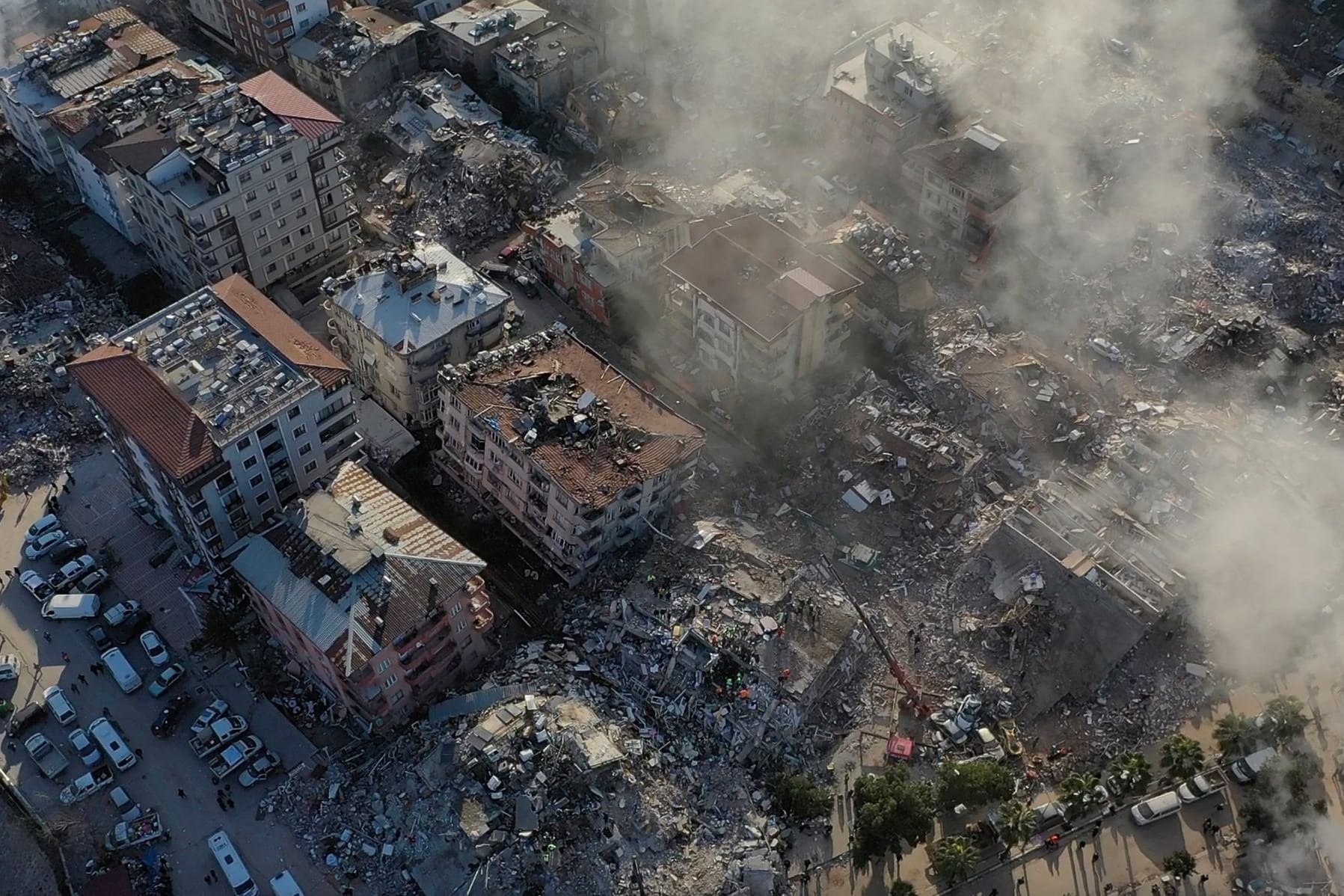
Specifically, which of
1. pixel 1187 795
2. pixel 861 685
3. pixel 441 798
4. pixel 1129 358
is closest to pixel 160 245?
pixel 441 798

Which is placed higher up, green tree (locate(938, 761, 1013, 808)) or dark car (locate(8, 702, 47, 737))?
green tree (locate(938, 761, 1013, 808))

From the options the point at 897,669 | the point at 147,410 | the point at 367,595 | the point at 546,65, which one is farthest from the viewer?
the point at 546,65

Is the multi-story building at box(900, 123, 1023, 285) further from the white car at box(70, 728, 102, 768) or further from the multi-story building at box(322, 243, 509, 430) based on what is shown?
the white car at box(70, 728, 102, 768)

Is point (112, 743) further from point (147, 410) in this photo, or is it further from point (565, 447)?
point (565, 447)

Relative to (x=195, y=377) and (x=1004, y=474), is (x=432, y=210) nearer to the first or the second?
(x=195, y=377)

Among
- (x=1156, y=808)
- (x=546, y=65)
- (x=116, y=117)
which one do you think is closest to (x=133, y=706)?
(x=116, y=117)

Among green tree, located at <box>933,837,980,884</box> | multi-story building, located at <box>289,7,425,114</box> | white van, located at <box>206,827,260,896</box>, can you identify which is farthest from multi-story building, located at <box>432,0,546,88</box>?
green tree, located at <box>933,837,980,884</box>
